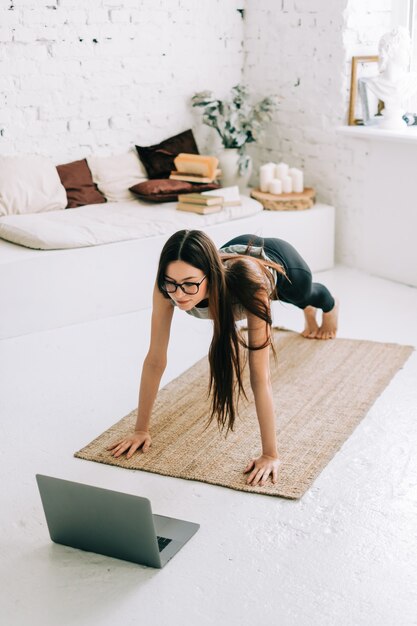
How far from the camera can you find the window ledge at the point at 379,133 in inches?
168

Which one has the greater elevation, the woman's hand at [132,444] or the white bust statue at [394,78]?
the white bust statue at [394,78]

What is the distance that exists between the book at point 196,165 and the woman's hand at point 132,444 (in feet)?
7.22

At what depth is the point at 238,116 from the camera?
5.01 metres

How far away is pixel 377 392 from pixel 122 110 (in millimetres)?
2466

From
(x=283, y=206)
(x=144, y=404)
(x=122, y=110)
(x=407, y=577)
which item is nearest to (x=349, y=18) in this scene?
(x=283, y=206)

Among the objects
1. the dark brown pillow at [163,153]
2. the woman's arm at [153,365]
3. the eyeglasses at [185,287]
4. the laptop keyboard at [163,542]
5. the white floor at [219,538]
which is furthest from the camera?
the dark brown pillow at [163,153]

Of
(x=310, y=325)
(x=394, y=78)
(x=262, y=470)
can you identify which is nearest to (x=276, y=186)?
(x=394, y=78)

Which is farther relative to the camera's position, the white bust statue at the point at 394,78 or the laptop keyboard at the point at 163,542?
the white bust statue at the point at 394,78

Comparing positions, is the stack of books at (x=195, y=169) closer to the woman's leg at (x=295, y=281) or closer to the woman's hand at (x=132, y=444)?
the woman's leg at (x=295, y=281)

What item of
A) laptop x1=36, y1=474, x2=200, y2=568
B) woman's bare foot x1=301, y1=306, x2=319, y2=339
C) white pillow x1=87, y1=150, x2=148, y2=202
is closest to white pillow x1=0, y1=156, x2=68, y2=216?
white pillow x1=87, y1=150, x2=148, y2=202

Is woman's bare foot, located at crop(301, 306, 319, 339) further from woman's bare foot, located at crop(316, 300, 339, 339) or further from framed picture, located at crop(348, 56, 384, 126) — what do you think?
framed picture, located at crop(348, 56, 384, 126)

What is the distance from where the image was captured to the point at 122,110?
16.1ft

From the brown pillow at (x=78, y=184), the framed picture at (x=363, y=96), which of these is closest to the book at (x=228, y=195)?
the brown pillow at (x=78, y=184)

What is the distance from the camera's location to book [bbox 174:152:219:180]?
15.5ft
